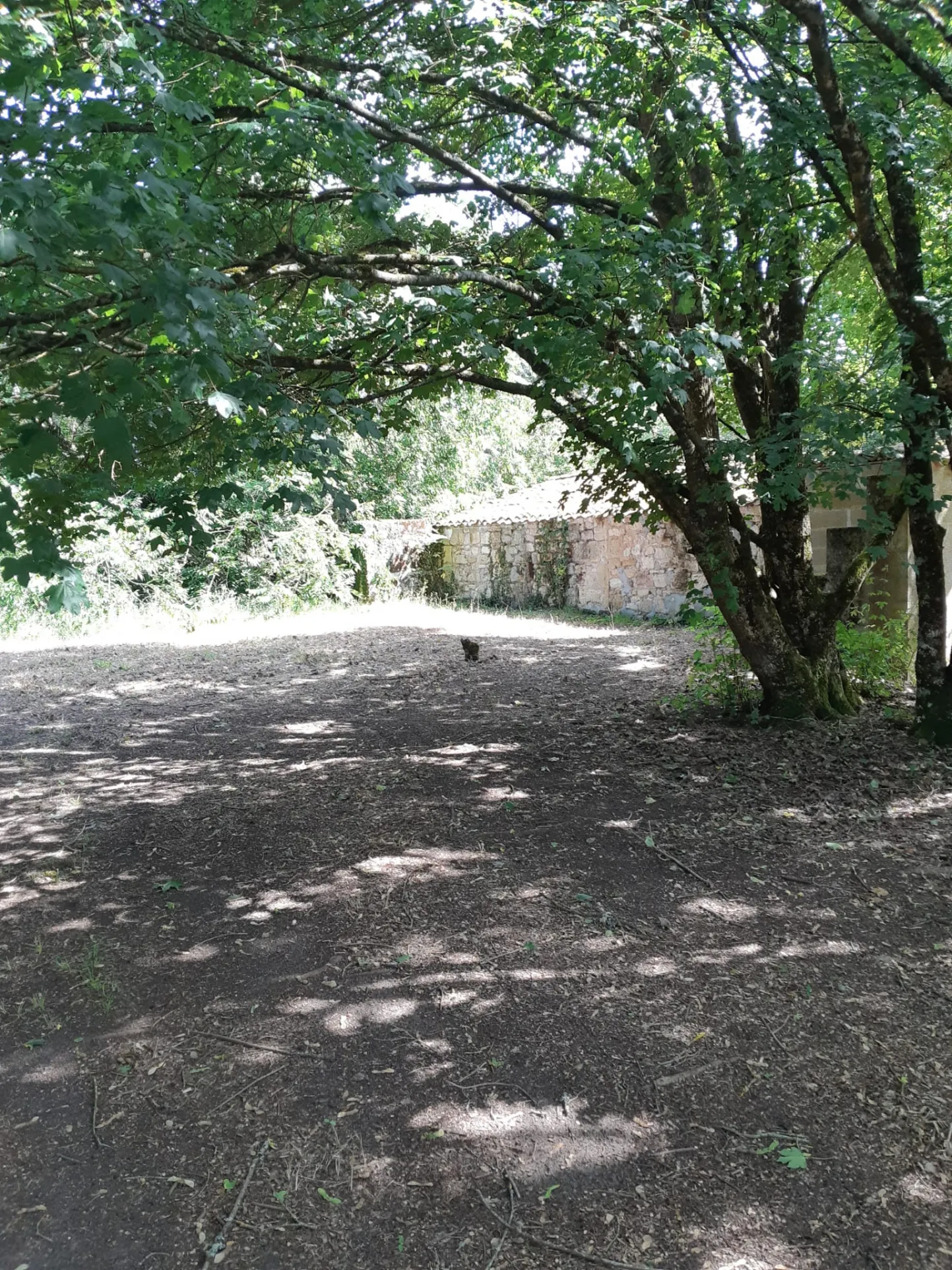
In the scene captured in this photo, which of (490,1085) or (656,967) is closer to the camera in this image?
(490,1085)

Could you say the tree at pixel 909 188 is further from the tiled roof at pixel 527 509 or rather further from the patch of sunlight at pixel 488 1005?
the tiled roof at pixel 527 509

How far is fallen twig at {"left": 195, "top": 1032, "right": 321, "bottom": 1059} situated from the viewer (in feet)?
9.95

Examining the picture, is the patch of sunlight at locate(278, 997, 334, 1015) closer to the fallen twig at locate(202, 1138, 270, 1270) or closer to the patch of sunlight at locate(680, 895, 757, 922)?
the fallen twig at locate(202, 1138, 270, 1270)

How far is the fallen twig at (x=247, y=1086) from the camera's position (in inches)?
110

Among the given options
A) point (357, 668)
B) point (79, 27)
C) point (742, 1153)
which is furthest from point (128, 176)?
point (357, 668)

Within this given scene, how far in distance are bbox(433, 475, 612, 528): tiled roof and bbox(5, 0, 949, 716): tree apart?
10609mm

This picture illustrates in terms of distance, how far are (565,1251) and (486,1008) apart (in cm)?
106

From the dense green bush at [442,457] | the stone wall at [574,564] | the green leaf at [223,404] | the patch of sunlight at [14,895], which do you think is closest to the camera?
the green leaf at [223,404]

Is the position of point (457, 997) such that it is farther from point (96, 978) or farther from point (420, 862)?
point (96, 978)

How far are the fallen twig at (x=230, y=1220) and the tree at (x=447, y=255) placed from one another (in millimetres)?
1901

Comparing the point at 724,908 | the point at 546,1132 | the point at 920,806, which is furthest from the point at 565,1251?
the point at 920,806

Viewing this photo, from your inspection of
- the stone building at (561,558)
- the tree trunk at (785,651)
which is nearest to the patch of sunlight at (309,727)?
the tree trunk at (785,651)

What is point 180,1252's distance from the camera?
2.27 metres

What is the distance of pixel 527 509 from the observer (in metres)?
20.2
